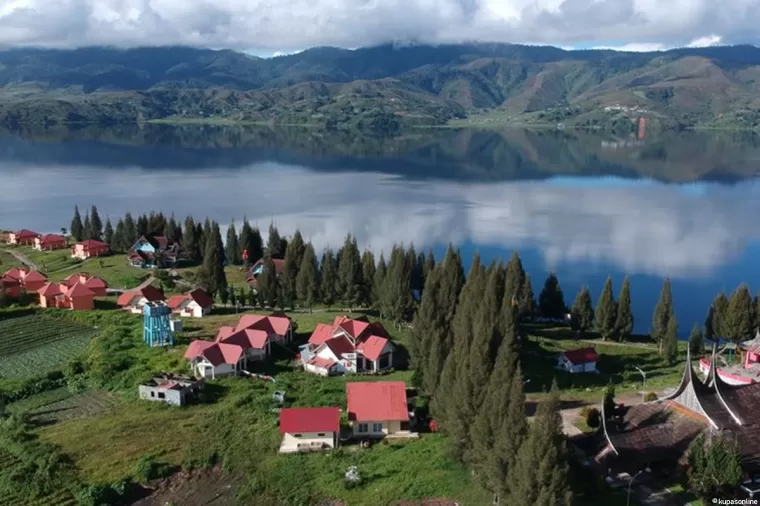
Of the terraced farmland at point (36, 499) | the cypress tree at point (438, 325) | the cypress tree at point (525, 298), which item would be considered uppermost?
the cypress tree at point (438, 325)

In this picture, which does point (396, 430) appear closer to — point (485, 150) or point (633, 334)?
point (633, 334)

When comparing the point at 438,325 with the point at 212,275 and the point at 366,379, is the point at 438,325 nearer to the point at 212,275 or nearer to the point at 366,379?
the point at 366,379

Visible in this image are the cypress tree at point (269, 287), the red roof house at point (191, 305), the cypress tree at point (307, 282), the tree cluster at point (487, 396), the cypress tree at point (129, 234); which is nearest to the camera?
the tree cluster at point (487, 396)

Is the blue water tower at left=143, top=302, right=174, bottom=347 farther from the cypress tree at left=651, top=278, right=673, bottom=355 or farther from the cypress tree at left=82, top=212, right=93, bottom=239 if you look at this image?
the cypress tree at left=82, top=212, right=93, bottom=239

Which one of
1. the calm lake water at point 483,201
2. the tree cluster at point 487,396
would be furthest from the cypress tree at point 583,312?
the tree cluster at point 487,396

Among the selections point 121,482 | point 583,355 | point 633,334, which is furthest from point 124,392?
point 633,334

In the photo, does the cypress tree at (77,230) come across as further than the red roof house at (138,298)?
Yes

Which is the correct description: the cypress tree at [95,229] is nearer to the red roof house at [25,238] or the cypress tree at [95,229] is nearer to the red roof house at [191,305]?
the red roof house at [25,238]
